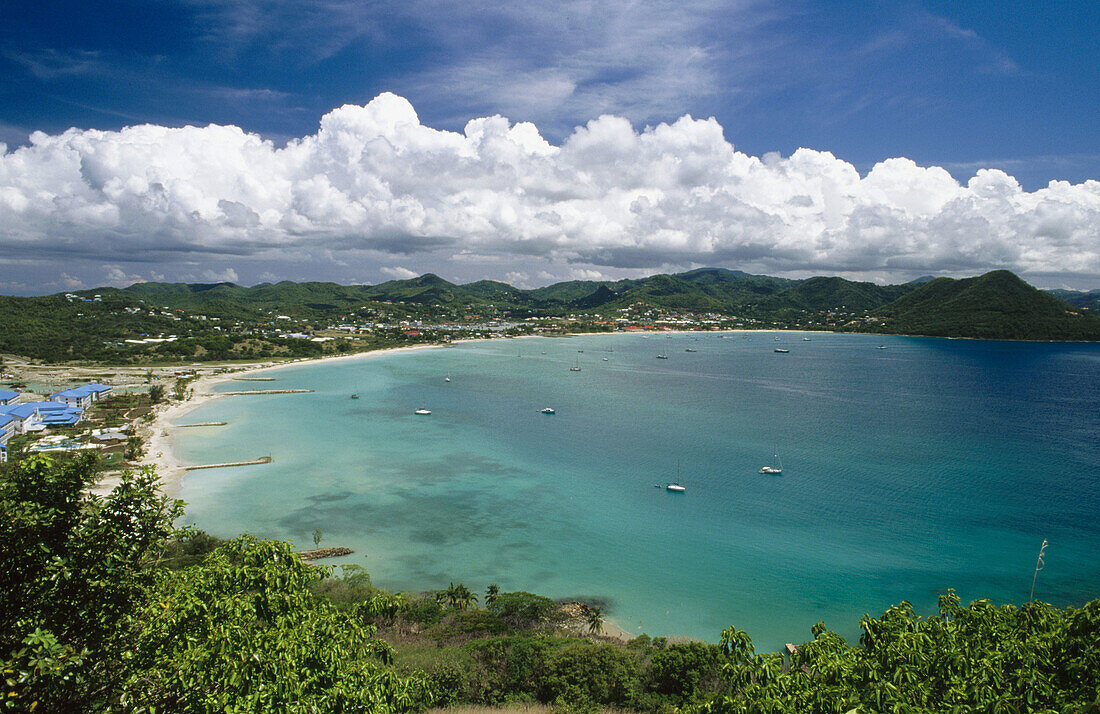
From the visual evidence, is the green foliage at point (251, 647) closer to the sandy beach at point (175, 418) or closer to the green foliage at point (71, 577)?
the green foliage at point (71, 577)

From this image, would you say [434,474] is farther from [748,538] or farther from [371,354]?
[371,354]

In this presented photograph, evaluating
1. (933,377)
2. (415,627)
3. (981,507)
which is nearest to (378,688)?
(415,627)

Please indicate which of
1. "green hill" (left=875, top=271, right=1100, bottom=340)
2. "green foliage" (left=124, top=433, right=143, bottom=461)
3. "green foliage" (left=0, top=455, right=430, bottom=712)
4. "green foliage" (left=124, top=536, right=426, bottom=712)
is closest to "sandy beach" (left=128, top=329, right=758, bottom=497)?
"green foliage" (left=124, top=433, right=143, bottom=461)

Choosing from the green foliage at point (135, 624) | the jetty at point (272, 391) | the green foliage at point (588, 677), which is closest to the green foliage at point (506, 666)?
the green foliage at point (588, 677)

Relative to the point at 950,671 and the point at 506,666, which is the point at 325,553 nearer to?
the point at 506,666

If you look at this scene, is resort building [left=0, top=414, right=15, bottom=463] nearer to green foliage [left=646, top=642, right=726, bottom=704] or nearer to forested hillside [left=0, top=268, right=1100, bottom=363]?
green foliage [left=646, top=642, right=726, bottom=704]

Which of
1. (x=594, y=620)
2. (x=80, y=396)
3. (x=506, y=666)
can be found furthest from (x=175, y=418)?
(x=506, y=666)
